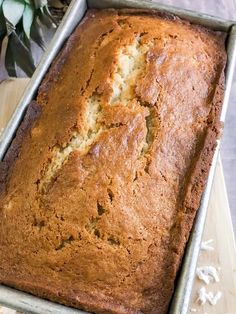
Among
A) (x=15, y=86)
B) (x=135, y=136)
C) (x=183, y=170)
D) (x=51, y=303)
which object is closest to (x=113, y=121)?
(x=135, y=136)

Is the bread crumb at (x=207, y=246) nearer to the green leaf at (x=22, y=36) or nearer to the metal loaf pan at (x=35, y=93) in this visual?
the metal loaf pan at (x=35, y=93)

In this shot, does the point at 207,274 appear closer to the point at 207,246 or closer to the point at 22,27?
the point at 207,246

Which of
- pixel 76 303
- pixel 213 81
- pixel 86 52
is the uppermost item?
pixel 86 52

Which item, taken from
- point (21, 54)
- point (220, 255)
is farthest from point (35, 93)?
point (220, 255)

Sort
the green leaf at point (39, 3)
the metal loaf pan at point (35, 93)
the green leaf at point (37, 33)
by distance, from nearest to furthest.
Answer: the metal loaf pan at point (35, 93), the green leaf at point (39, 3), the green leaf at point (37, 33)

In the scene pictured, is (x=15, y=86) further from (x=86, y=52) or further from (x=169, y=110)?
(x=169, y=110)

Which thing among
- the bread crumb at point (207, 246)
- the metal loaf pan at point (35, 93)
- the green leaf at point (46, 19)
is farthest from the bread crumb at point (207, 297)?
the green leaf at point (46, 19)
